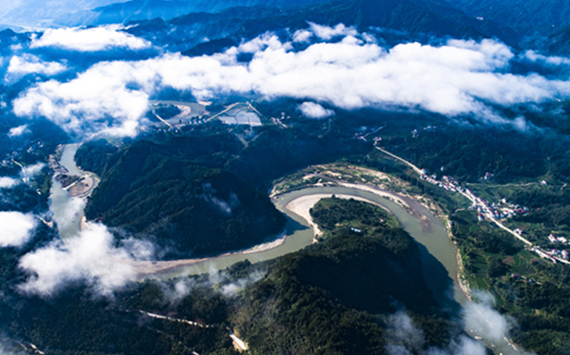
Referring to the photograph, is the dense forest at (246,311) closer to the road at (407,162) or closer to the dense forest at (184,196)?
the dense forest at (184,196)

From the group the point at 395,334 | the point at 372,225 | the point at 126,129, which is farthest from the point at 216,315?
the point at 126,129

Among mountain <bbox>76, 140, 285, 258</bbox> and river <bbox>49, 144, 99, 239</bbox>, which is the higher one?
mountain <bbox>76, 140, 285, 258</bbox>

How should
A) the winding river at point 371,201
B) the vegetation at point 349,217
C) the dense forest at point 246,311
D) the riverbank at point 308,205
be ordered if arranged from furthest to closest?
the riverbank at point 308,205 → the vegetation at point 349,217 → the winding river at point 371,201 → the dense forest at point 246,311

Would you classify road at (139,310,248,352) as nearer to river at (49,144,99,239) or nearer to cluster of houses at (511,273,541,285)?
river at (49,144,99,239)

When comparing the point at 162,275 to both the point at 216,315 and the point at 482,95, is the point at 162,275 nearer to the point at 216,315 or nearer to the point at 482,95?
the point at 216,315

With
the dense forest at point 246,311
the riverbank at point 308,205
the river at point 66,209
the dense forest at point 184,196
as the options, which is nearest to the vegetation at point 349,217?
the riverbank at point 308,205

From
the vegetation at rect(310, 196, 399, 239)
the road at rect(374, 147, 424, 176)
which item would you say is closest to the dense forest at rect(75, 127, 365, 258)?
the vegetation at rect(310, 196, 399, 239)

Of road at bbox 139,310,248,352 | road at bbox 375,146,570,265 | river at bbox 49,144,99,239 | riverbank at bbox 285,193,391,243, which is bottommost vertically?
river at bbox 49,144,99,239

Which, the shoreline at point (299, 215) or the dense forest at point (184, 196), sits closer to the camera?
the shoreline at point (299, 215)
